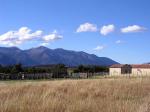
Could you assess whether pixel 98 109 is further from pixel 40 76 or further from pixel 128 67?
pixel 128 67

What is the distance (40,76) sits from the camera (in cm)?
7506

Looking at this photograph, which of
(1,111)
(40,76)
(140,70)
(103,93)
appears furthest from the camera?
(140,70)

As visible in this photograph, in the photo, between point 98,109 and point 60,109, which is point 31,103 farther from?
point 98,109

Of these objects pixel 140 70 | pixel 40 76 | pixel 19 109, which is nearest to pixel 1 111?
pixel 19 109

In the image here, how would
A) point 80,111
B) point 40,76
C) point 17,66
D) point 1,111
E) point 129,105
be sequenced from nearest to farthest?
point 1,111 < point 80,111 < point 129,105 < point 40,76 < point 17,66

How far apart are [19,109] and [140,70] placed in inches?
4115

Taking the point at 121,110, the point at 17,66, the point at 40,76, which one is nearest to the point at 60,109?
the point at 121,110

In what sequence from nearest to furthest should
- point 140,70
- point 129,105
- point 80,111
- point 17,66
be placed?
1. point 80,111
2. point 129,105
3. point 17,66
4. point 140,70

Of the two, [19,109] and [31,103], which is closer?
[19,109]

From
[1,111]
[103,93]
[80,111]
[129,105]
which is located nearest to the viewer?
[1,111]

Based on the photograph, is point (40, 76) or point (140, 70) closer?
point (40, 76)

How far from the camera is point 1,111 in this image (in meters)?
9.27

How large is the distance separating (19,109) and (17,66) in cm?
8755

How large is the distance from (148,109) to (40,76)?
6586cm
